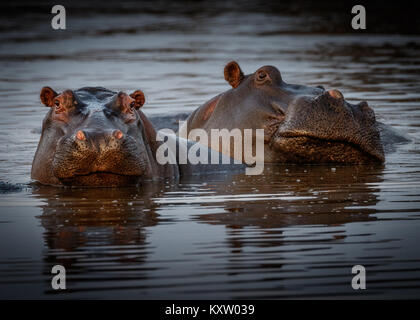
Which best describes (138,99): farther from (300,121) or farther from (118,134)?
(300,121)

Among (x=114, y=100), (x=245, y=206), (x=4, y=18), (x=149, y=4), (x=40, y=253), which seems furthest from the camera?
(x=149, y=4)

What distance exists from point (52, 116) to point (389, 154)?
419 cm

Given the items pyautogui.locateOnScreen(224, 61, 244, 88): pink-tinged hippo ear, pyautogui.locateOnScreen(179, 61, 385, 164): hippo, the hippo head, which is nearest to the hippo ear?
the hippo head

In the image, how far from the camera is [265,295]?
5.71m

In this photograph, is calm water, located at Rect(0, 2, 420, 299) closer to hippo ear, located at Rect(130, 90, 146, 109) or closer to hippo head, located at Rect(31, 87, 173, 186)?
hippo head, located at Rect(31, 87, 173, 186)

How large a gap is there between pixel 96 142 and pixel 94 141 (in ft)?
0.06

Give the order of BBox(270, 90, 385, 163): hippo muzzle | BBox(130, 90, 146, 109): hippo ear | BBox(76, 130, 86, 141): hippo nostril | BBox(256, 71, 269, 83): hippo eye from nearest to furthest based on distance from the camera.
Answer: BBox(76, 130, 86, 141): hippo nostril, BBox(130, 90, 146, 109): hippo ear, BBox(270, 90, 385, 163): hippo muzzle, BBox(256, 71, 269, 83): hippo eye

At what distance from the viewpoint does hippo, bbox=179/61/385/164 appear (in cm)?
1053

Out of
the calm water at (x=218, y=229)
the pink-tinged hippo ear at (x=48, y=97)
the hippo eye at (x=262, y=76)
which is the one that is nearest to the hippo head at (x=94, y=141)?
the pink-tinged hippo ear at (x=48, y=97)

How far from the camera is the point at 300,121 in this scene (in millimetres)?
10539

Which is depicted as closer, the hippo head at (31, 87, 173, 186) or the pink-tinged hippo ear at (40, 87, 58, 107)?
the hippo head at (31, 87, 173, 186)

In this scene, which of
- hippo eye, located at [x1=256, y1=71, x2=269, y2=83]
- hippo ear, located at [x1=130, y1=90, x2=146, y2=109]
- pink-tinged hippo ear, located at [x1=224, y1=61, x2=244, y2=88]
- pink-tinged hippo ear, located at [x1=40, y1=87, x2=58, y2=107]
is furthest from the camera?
pink-tinged hippo ear, located at [x1=224, y1=61, x2=244, y2=88]

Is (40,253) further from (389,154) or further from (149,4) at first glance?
(149,4)
